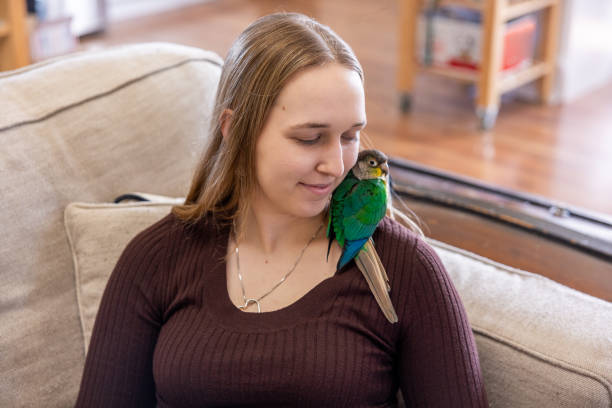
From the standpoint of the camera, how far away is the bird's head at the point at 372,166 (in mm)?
1072

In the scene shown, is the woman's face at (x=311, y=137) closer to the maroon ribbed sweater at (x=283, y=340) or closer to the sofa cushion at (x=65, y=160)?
the maroon ribbed sweater at (x=283, y=340)

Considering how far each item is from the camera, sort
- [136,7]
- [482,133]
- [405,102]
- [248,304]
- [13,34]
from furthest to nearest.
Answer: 1. [136,7]
2. [405,102]
3. [482,133]
4. [13,34]
5. [248,304]

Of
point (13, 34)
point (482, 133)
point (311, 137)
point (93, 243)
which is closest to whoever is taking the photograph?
point (311, 137)

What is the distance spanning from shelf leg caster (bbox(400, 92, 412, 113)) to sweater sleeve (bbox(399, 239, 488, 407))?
268 centimetres

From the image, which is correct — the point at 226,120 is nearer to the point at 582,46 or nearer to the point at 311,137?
the point at 311,137

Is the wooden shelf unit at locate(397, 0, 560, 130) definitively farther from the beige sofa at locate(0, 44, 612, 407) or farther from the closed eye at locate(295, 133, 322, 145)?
the closed eye at locate(295, 133, 322, 145)

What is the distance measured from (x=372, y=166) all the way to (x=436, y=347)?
0.87ft

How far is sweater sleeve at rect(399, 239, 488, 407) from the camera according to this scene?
3.32 feet

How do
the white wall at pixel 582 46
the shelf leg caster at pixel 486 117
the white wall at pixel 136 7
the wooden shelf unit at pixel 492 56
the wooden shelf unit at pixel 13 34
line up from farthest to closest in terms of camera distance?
1. the white wall at pixel 136 7
2. the white wall at pixel 582 46
3. the shelf leg caster at pixel 486 117
4. the wooden shelf unit at pixel 492 56
5. the wooden shelf unit at pixel 13 34

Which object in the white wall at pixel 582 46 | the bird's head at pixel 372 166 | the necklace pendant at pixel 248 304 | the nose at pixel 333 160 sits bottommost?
the white wall at pixel 582 46

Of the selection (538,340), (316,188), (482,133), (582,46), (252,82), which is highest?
(252,82)

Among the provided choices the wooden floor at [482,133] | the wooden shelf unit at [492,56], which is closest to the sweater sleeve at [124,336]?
the wooden floor at [482,133]

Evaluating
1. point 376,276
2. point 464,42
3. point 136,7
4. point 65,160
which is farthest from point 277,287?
point 136,7

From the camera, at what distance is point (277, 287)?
113cm
